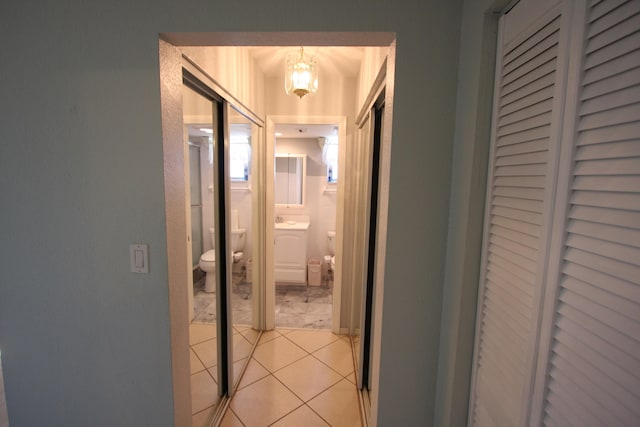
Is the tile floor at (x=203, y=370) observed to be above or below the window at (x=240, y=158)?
below

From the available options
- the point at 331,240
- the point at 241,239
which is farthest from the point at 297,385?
→ the point at 331,240

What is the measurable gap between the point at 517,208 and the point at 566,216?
0.15m

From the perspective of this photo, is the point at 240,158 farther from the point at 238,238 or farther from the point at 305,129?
the point at 238,238

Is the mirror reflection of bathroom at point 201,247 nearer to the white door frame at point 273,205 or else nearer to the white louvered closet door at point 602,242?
the white door frame at point 273,205

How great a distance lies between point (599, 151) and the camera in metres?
0.48

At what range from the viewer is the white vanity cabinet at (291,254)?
3.58 meters

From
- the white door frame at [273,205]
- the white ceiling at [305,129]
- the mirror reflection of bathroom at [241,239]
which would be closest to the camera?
the mirror reflection of bathroom at [241,239]

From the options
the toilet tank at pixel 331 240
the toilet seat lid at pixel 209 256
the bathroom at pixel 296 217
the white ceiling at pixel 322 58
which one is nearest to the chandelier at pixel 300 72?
the white ceiling at pixel 322 58

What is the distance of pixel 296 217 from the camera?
4.02 m

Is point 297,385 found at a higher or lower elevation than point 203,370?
lower

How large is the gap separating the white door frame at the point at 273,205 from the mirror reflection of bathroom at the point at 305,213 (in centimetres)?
94

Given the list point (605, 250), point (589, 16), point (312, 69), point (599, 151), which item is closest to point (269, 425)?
point (605, 250)

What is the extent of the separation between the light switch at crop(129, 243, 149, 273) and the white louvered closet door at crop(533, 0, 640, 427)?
1.28m

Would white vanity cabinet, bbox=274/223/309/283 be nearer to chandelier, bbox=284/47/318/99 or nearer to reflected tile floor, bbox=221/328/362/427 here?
reflected tile floor, bbox=221/328/362/427
